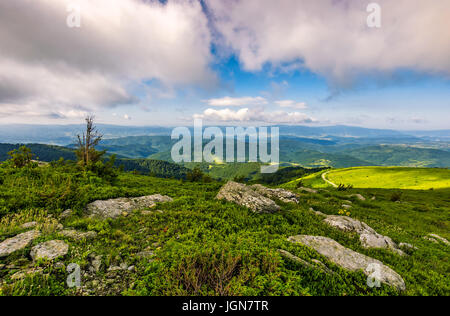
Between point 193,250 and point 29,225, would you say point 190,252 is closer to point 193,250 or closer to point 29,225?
point 193,250

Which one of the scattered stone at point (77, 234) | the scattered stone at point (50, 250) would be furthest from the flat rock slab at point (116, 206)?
the scattered stone at point (50, 250)

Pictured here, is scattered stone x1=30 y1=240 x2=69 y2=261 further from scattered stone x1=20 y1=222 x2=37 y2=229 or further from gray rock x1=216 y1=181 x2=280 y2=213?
gray rock x1=216 y1=181 x2=280 y2=213

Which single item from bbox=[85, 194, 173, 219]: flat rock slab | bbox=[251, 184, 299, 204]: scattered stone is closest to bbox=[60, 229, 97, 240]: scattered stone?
bbox=[85, 194, 173, 219]: flat rock slab

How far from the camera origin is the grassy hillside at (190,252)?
5148mm

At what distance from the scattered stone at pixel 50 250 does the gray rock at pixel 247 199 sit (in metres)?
10.5

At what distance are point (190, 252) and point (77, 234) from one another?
5445 mm

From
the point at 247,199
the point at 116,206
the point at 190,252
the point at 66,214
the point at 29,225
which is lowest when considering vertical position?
the point at 247,199

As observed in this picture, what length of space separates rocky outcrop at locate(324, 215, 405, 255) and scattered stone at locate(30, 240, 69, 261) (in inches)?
594

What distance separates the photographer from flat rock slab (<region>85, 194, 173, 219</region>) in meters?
10.6

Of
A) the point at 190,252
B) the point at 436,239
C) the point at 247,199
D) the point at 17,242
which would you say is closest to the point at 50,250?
the point at 17,242

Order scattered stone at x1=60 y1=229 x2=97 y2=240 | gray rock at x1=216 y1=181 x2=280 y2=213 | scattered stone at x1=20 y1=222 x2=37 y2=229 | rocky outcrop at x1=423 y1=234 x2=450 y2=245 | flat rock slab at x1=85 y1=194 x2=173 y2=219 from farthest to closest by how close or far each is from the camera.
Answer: gray rock at x1=216 y1=181 x2=280 y2=213 → rocky outcrop at x1=423 y1=234 x2=450 y2=245 → flat rock slab at x1=85 y1=194 x2=173 y2=219 → scattered stone at x1=20 y1=222 x2=37 y2=229 → scattered stone at x1=60 y1=229 x2=97 y2=240

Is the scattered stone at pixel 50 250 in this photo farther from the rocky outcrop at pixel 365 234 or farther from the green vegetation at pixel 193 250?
the rocky outcrop at pixel 365 234

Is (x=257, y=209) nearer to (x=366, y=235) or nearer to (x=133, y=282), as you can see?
(x=366, y=235)

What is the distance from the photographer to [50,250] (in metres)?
6.14
